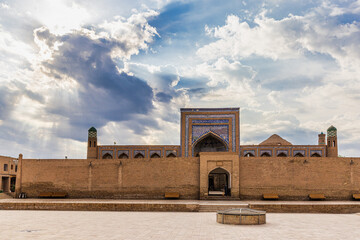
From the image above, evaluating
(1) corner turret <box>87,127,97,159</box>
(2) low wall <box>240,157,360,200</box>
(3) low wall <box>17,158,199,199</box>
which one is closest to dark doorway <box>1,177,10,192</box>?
(1) corner turret <box>87,127,97,159</box>

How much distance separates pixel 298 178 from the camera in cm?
1678

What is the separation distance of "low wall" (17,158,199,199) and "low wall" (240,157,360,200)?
2613 mm

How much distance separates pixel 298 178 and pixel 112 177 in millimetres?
8897

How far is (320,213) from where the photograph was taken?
12562mm

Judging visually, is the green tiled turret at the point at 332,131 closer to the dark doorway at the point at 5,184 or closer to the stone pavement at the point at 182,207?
the stone pavement at the point at 182,207

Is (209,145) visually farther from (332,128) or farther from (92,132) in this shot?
(332,128)

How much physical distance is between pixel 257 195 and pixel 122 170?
6565mm

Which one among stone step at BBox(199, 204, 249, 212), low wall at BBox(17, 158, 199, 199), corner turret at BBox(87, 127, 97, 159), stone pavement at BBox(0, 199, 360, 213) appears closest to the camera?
stone pavement at BBox(0, 199, 360, 213)

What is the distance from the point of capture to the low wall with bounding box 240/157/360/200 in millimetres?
16703

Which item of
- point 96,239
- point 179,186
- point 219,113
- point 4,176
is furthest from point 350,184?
point 4,176

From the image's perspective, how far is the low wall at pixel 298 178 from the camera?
16703mm

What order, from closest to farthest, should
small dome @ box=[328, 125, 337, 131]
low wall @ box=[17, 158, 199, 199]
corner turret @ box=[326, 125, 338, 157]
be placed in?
low wall @ box=[17, 158, 199, 199]
corner turret @ box=[326, 125, 338, 157]
small dome @ box=[328, 125, 337, 131]

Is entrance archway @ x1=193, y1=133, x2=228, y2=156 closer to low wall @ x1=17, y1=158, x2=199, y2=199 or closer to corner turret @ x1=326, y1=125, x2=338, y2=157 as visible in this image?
corner turret @ x1=326, y1=125, x2=338, y2=157

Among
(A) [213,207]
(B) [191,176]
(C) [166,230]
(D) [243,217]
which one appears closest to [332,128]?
(B) [191,176]
